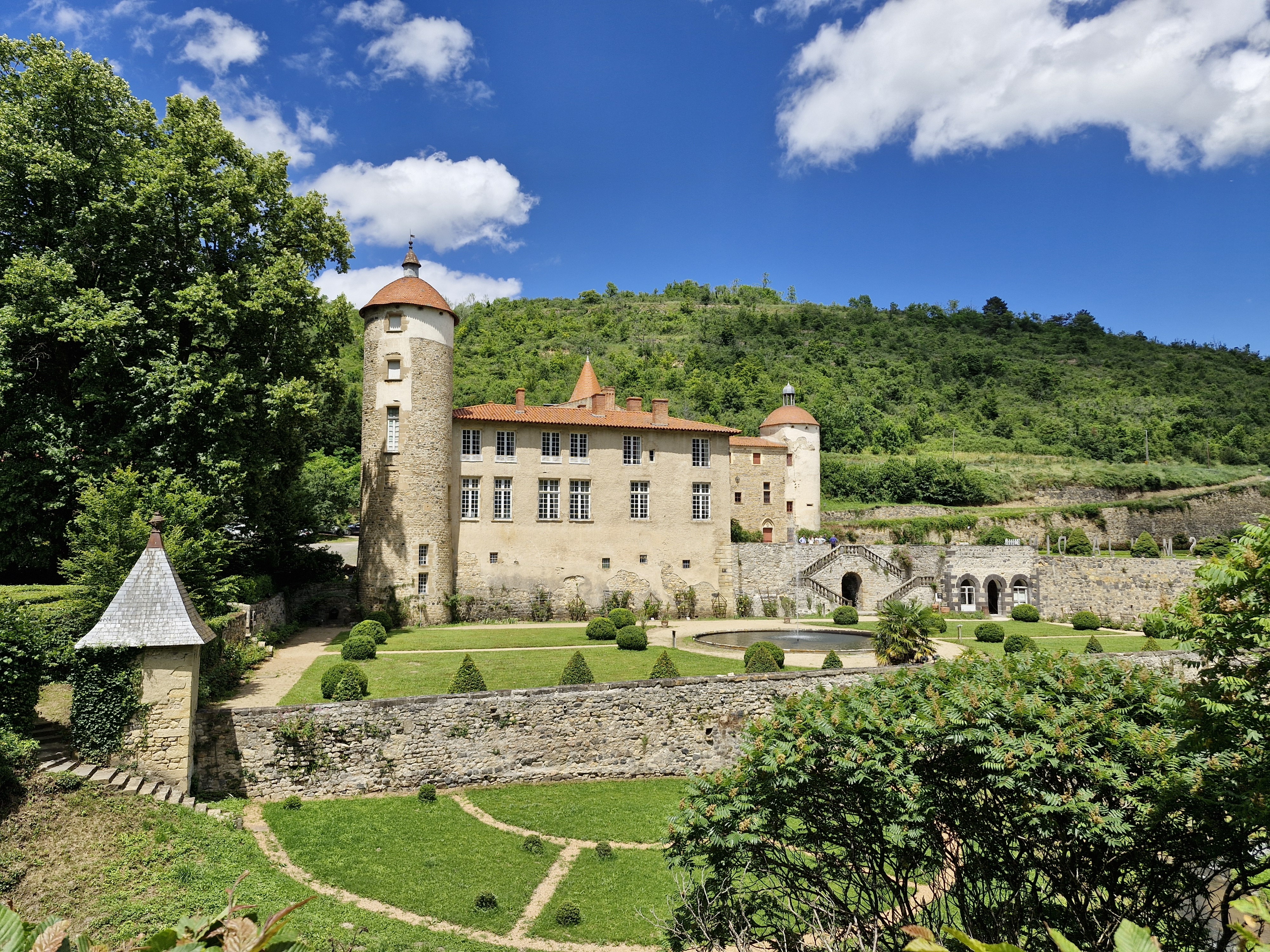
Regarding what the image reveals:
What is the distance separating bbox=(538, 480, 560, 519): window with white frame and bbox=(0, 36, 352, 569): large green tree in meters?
12.0

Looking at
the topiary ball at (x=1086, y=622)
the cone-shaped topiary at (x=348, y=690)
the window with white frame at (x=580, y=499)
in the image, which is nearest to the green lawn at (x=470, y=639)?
the window with white frame at (x=580, y=499)

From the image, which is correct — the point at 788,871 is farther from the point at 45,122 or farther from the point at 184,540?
the point at 45,122

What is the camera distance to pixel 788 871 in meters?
10.3

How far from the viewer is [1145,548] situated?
128 ft

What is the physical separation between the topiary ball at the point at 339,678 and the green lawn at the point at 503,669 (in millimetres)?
469

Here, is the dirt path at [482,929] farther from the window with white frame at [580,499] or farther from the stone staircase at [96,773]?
the window with white frame at [580,499]

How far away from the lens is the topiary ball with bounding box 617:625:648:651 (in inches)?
1030

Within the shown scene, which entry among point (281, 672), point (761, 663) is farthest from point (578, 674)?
point (281, 672)

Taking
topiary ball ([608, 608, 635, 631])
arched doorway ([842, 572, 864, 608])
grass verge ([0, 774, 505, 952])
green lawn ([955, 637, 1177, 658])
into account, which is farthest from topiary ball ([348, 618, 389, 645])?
arched doorway ([842, 572, 864, 608])

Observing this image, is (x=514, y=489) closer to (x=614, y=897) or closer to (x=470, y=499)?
(x=470, y=499)

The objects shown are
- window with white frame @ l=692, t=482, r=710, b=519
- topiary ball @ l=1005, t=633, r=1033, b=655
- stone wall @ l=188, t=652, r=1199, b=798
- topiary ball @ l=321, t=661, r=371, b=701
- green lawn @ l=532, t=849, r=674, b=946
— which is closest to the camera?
green lawn @ l=532, t=849, r=674, b=946

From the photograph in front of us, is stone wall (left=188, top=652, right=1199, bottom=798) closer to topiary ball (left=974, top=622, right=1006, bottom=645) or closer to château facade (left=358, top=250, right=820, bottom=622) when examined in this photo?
topiary ball (left=974, top=622, right=1006, bottom=645)

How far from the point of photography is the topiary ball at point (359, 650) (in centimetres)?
2269

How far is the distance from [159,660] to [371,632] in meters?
11.0
